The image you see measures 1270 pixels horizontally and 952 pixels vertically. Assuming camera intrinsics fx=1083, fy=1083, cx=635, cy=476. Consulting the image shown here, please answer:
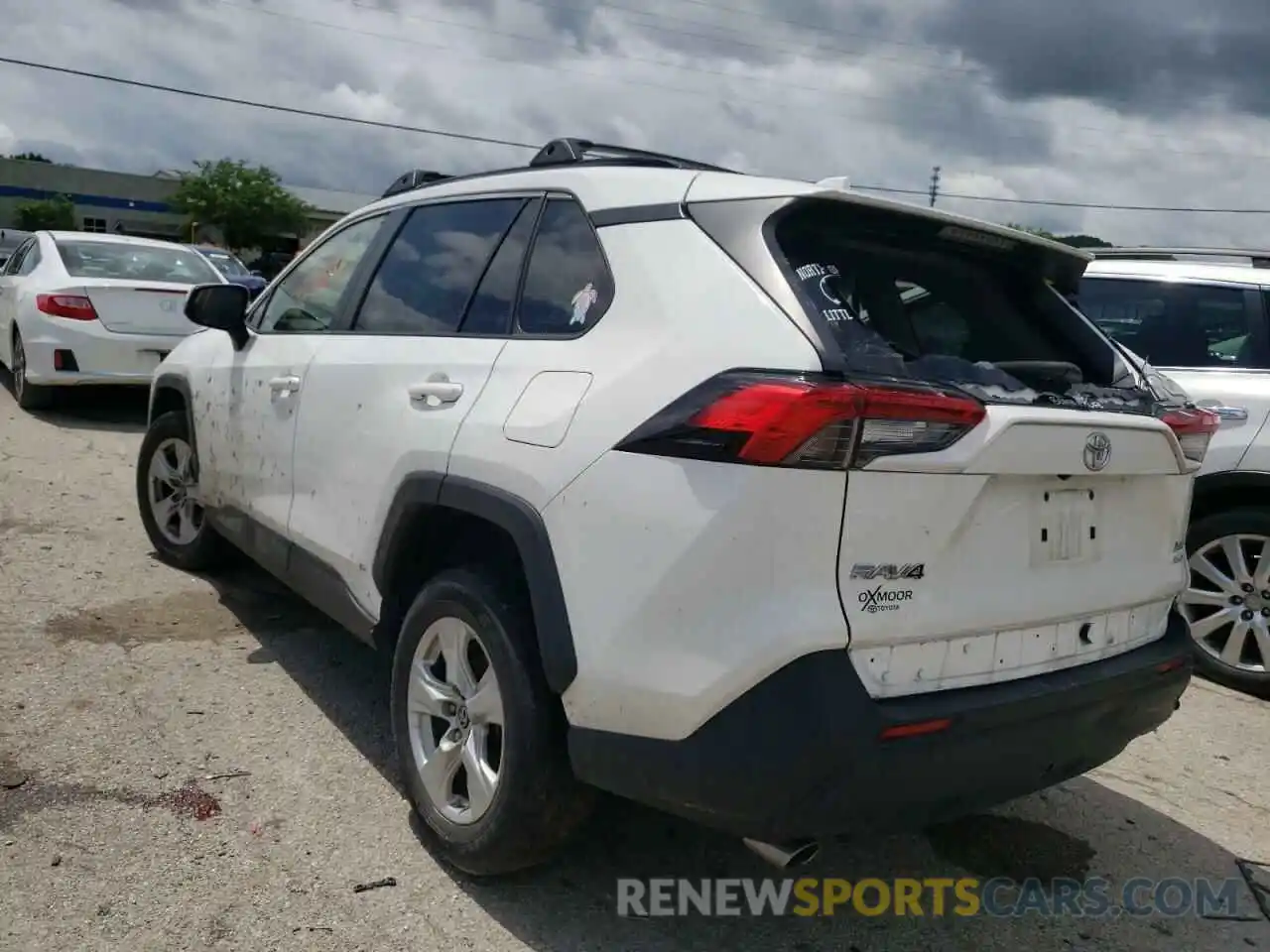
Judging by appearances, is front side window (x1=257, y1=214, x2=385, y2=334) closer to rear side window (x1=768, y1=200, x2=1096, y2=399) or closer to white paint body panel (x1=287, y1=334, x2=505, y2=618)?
white paint body panel (x1=287, y1=334, x2=505, y2=618)

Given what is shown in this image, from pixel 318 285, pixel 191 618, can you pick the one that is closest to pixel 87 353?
pixel 191 618

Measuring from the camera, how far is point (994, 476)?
237 centimetres

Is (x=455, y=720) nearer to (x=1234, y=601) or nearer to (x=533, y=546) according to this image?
(x=533, y=546)

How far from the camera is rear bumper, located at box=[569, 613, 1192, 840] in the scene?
7.20 ft

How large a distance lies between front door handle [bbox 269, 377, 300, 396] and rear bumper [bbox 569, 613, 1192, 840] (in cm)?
200

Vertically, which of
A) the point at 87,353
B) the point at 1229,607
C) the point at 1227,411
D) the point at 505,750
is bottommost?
the point at 1229,607

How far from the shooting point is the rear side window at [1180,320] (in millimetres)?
5051

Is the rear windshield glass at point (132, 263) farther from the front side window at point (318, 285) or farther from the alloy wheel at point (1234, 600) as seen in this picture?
the alloy wheel at point (1234, 600)

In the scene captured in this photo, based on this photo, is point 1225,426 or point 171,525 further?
point 171,525

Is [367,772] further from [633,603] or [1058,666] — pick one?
[1058,666]

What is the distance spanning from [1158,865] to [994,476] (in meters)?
1.76

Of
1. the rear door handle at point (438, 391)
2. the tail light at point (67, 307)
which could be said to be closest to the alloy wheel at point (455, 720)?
the rear door handle at point (438, 391)

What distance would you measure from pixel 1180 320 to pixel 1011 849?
309 cm

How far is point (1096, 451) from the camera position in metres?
2.55
